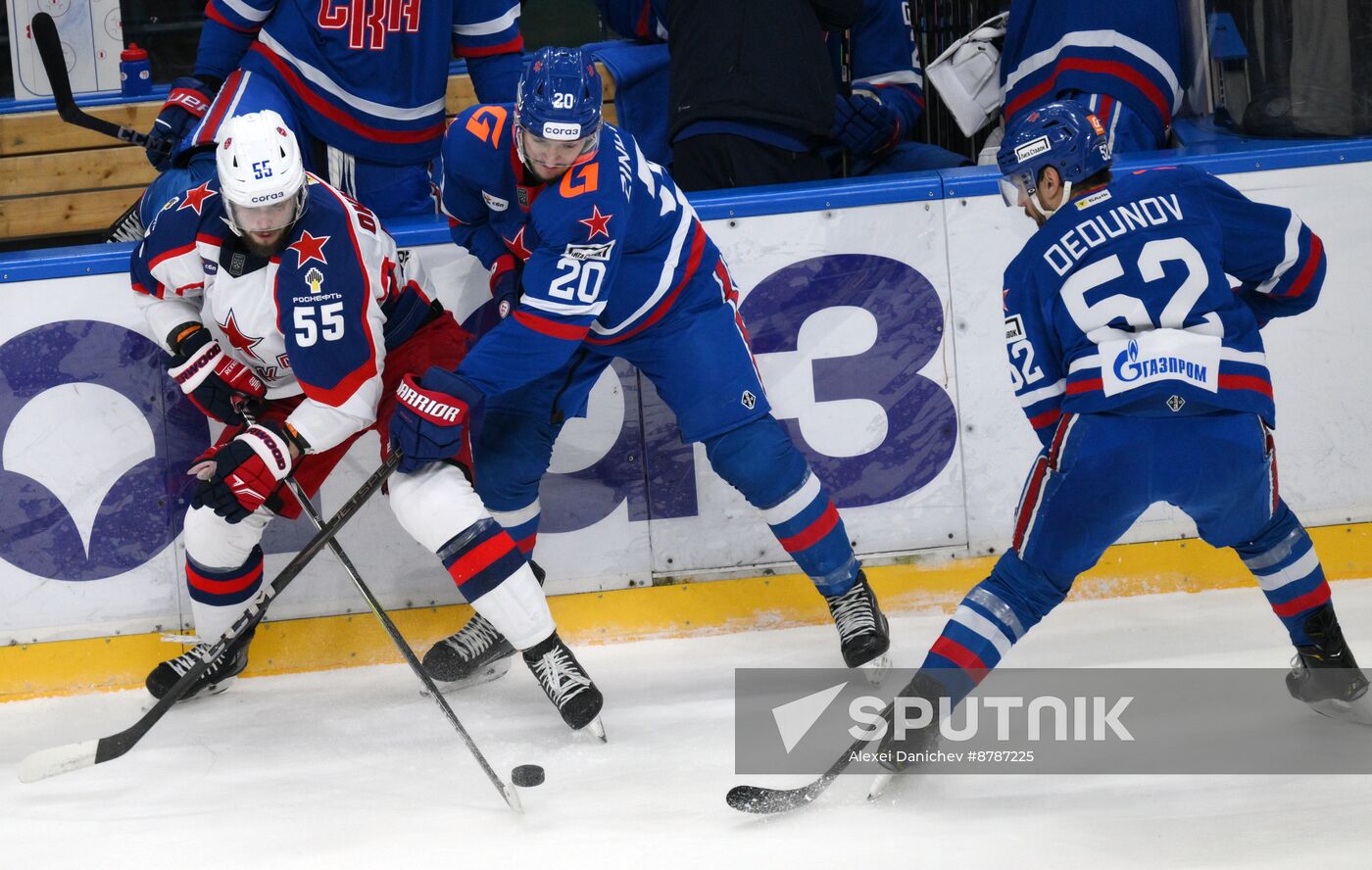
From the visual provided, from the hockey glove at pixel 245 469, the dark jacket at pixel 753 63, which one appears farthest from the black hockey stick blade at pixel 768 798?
the dark jacket at pixel 753 63

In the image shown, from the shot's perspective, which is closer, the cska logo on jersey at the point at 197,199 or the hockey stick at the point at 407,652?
the hockey stick at the point at 407,652

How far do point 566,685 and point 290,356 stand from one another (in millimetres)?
794

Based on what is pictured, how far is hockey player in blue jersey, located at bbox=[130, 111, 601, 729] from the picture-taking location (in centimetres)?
267

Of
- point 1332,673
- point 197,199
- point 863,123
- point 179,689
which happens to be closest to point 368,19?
point 197,199

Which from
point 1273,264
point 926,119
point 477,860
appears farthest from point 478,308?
point 926,119

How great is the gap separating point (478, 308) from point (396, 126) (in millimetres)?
567

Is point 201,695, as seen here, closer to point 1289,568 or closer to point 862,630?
point 862,630

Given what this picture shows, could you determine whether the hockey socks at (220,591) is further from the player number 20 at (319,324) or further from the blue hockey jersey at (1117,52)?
the blue hockey jersey at (1117,52)

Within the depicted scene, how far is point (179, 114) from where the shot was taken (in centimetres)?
337

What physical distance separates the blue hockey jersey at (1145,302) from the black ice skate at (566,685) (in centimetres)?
96

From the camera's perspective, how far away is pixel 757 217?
325 cm

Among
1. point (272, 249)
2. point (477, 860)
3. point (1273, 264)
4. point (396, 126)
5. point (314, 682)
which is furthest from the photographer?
point (396, 126)

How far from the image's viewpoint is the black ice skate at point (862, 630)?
2902mm

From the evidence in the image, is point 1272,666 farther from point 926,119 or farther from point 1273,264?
point 926,119
